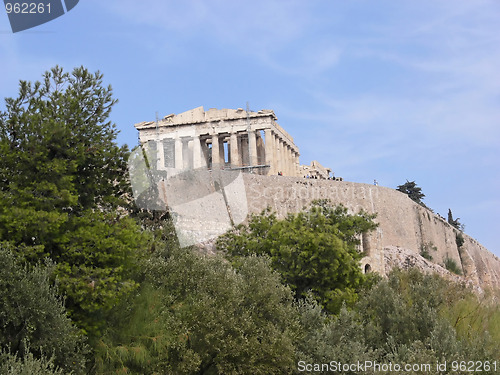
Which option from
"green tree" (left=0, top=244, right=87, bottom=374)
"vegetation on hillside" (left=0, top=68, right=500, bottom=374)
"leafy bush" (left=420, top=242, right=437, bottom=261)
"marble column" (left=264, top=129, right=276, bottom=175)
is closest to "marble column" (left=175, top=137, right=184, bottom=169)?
"marble column" (left=264, top=129, right=276, bottom=175)

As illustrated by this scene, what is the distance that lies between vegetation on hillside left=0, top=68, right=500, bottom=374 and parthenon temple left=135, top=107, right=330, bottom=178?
2401 cm

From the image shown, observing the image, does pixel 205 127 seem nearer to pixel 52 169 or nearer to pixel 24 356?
pixel 52 169

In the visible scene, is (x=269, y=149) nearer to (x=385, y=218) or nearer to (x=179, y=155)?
(x=179, y=155)

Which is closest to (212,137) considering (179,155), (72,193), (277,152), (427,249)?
(179,155)

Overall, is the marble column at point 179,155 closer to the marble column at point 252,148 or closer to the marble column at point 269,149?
the marble column at point 252,148

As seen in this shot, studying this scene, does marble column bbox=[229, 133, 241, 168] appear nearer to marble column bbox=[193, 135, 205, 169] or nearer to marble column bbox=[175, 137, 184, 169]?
marble column bbox=[193, 135, 205, 169]

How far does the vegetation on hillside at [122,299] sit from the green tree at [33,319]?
3 cm

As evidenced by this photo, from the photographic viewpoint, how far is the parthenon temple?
48938 mm

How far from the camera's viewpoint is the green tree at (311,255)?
27.3 meters

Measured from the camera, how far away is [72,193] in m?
21.9

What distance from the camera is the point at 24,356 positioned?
1667 cm

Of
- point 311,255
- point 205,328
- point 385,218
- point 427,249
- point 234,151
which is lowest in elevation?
point 205,328

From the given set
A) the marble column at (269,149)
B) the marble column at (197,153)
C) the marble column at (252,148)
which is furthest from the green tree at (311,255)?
the marble column at (197,153)

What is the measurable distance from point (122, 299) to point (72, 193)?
3538mm
